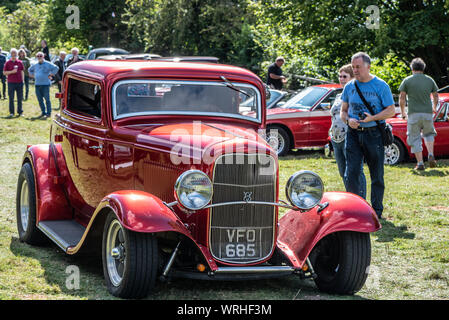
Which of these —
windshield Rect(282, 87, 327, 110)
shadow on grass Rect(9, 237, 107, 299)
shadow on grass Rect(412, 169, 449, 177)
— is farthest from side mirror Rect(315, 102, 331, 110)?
shadow on grass Rect(9, 237, 107, 299)

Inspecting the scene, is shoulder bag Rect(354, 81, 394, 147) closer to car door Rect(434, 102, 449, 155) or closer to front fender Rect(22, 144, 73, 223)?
front fender Rect(22, 144, 73, 223)

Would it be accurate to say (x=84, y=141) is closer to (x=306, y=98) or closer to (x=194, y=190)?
(x=194, y=190)

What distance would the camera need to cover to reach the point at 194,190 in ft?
16.9

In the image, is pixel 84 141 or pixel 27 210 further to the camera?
pixel 27 210

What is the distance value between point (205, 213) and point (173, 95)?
1476 mm

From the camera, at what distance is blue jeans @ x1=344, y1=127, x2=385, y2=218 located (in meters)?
7.73

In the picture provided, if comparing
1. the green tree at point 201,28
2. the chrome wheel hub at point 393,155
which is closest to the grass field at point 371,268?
the chrome wheel hub at point 393,155

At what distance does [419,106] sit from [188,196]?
26.6ft

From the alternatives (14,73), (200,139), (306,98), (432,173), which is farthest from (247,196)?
(14,73)

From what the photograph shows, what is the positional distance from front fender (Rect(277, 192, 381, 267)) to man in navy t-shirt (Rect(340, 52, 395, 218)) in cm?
184

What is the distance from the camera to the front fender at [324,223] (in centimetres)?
557

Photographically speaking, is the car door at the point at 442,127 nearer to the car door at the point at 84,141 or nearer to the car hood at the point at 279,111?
the car hood at the point at 279,111

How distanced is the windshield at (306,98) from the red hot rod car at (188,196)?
806 cm
